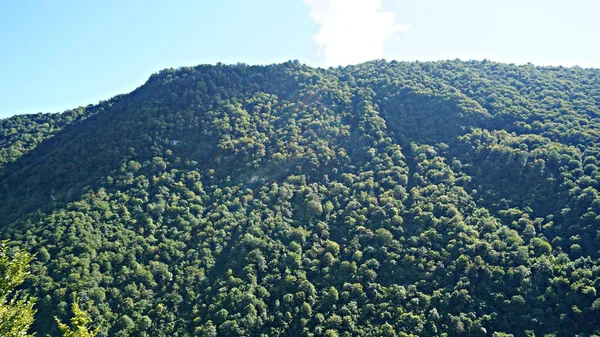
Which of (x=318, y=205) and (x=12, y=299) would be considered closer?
(x=12, y=299)

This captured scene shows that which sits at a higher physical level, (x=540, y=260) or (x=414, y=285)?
(x=540, y=260)

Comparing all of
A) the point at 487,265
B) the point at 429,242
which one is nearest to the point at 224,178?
the point at 429,242

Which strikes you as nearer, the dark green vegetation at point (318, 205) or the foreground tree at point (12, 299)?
the foreground tree at point (12, 299)

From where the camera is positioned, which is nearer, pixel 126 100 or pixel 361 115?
pixel 361 115

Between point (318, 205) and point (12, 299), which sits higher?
point (318, 205)

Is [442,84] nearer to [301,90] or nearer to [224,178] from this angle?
[301,90]

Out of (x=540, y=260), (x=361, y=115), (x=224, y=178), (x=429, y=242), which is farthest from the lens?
(x=361, y=115)

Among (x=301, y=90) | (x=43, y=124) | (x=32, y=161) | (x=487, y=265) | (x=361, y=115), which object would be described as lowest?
(x=487, y=265)

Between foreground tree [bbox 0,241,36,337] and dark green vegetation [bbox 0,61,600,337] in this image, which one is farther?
dark green vegetation [bbox 0,61,600,337]
